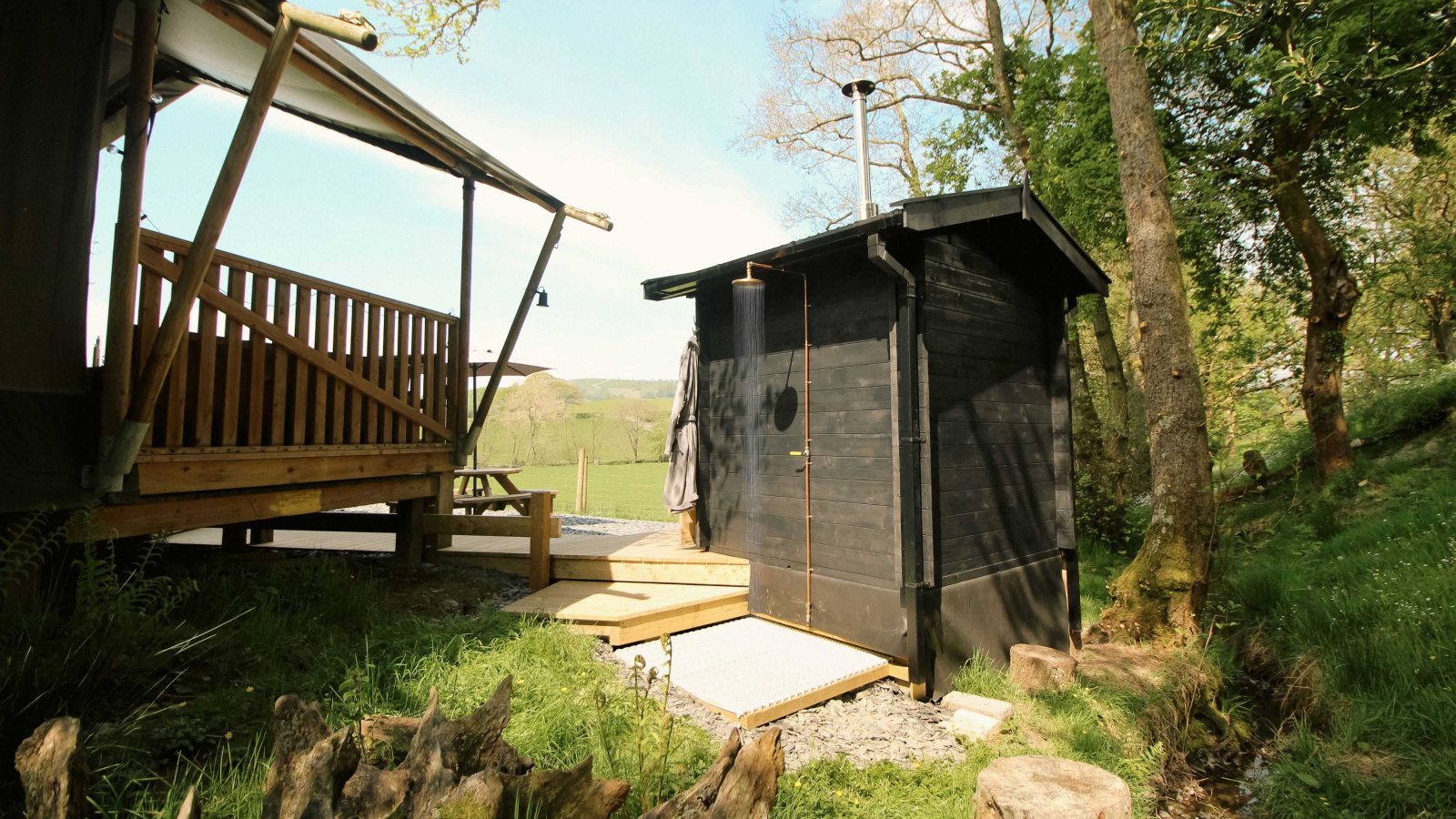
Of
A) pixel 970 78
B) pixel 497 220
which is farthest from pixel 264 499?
pixel 970 78

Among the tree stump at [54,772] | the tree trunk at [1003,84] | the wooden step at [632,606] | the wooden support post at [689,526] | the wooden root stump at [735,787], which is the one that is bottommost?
the wooden step at [632,606]

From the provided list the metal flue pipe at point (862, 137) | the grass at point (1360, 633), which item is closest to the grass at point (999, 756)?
the grass at point (1360, 633)

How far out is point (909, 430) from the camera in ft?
14.7

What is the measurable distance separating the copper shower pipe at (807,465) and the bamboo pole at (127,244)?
3582 mm

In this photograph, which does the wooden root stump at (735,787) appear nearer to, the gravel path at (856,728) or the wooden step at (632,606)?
the gravel path at (856,728)

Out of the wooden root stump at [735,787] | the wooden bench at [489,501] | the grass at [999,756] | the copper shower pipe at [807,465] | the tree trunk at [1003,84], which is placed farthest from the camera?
the tree trunk at [1003,84]

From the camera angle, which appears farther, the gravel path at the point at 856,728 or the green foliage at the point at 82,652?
the gravel path at the point at 856,728

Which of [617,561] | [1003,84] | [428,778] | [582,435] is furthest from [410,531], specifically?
[582,435]

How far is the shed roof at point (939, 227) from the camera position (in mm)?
4406

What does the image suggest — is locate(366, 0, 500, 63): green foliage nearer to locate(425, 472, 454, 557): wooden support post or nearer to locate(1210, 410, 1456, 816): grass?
locate(425, 472, 454, 557): wooden support post

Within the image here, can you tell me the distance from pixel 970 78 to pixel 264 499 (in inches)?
491

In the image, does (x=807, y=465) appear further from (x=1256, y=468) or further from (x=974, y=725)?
(x=1256, y=468)

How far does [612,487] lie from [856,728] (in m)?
15.4

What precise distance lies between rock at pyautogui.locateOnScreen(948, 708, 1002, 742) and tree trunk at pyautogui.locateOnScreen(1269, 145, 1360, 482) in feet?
27.2
